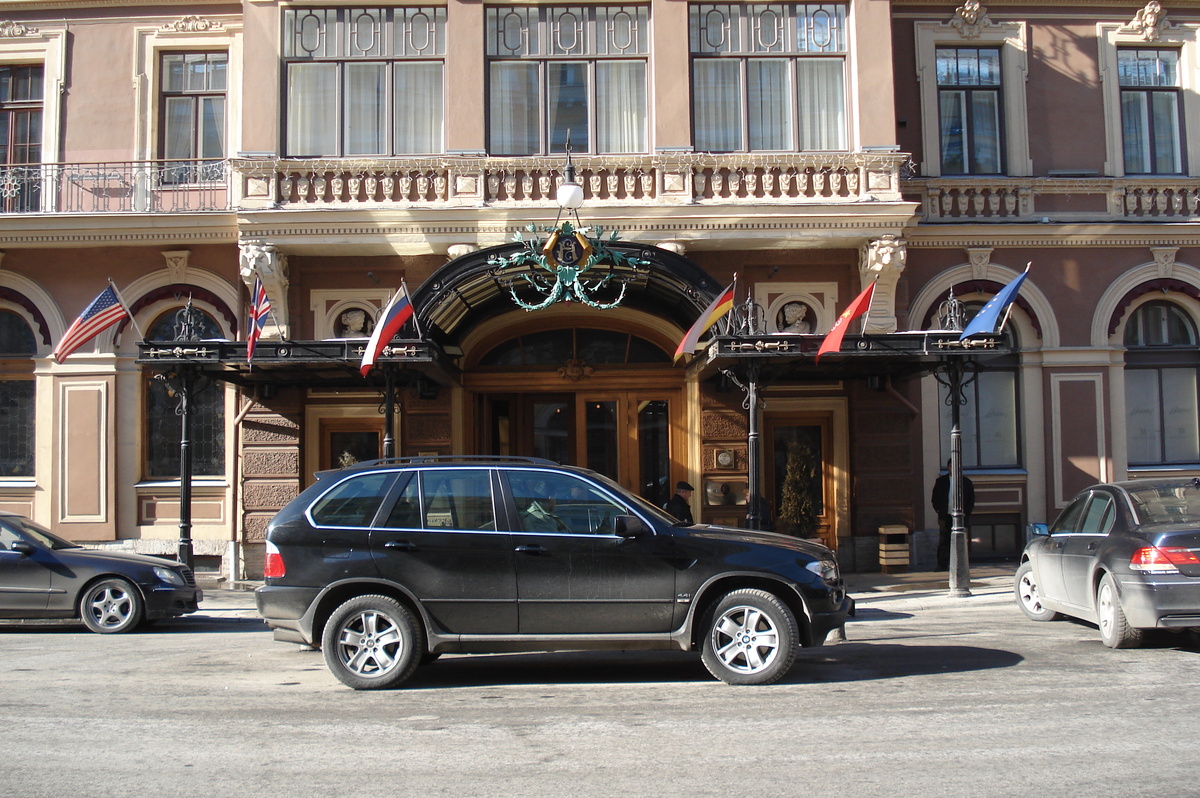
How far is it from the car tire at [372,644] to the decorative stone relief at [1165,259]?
14.4 meters

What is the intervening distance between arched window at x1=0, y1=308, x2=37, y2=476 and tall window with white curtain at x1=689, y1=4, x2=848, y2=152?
11474mm

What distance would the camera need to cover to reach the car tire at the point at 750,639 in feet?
25.7

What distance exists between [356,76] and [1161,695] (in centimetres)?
1354

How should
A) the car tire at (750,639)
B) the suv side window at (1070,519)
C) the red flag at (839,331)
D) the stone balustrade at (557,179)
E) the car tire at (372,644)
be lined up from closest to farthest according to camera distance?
the car tire at (750,639) → the car tire at (372,644) → the suv side window at (1070,519) → the red flag at (839,331) → the stone balustrade at (557,179)

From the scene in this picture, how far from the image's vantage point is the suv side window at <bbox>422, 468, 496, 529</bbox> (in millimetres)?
8117

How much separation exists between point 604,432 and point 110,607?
828 centimetres

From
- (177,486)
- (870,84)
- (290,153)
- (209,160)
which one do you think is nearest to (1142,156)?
(870,84)

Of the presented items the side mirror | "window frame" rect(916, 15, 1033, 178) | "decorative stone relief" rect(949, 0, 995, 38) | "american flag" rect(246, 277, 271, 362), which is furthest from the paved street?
"decorative stone relief" rect(949, 0, 995, 38)

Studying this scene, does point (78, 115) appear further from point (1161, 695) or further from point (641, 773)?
point (1161, 695)

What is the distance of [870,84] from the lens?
50.7 ft

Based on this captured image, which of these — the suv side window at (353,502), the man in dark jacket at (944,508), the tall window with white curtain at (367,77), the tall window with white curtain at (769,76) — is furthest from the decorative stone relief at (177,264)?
the man in dark jacket at (944,508)

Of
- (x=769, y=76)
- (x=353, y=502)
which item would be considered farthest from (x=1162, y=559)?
(x=769, y=76)

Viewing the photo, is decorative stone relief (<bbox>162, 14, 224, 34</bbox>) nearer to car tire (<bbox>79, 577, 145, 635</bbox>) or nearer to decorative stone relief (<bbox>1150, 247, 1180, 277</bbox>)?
car tire (<bbox>79, 577, 145, 635</bbox>)

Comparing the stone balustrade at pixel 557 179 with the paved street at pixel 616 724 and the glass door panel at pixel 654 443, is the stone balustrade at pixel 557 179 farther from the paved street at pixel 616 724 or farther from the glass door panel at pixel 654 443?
the paved street at pixel 616 724
